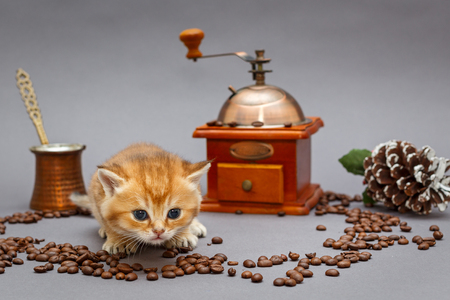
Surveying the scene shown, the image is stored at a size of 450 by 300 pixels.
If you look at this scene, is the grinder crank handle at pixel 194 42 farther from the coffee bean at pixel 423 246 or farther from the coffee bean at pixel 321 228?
the coffee bean at pixel 423 246

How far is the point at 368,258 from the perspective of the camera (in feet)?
8.73

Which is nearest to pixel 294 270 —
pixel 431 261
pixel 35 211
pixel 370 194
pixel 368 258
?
pixel 368 258

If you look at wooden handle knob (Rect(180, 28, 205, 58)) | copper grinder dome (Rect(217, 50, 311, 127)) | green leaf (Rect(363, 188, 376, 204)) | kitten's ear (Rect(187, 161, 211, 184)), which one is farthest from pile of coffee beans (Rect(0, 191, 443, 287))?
wooden handle knob (Rect(180, 28, 205, 58))

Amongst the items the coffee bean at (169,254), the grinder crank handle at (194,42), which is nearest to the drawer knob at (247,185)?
the grinder crank handle at (194,42)

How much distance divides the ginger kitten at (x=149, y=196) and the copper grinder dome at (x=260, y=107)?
996 mm

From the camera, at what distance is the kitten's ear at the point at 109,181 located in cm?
248

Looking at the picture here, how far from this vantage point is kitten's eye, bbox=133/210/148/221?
2490 millimetres

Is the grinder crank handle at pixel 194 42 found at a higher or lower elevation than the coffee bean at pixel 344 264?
higher

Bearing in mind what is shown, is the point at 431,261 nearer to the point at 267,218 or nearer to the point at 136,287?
the point at 267,218

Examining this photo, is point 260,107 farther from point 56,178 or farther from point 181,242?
point 56,178

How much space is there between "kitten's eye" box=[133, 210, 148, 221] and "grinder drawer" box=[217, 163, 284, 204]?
117 cm

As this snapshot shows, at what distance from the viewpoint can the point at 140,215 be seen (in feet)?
8.20

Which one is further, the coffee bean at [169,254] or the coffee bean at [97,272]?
the coffee bean at [169,254]

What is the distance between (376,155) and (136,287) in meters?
1.86
